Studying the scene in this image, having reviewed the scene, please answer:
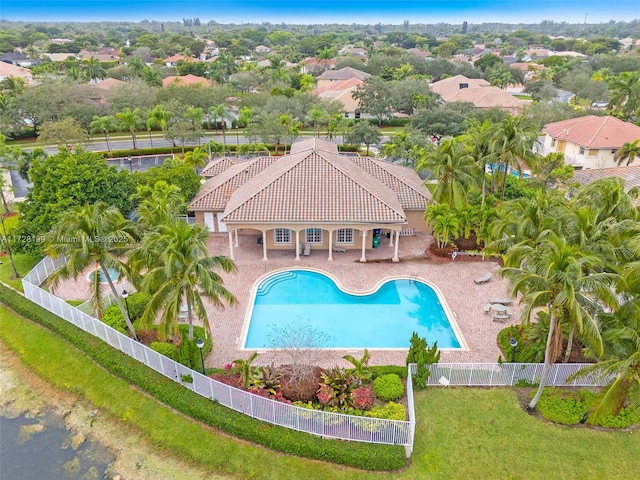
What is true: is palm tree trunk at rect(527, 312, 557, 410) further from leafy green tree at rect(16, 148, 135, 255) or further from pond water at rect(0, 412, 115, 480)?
leafy green tree at rect(16, 148, 135, 255)

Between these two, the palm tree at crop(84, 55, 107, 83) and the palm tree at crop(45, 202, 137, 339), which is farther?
the palm tree at crop(84, 55, 107, 83)

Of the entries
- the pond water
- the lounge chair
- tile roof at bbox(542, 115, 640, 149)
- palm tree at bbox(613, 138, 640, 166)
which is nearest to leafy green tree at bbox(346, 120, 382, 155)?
tile roof at bbox(542, 115, 640, 149)

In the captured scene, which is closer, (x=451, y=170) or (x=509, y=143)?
(x=509, y=143)

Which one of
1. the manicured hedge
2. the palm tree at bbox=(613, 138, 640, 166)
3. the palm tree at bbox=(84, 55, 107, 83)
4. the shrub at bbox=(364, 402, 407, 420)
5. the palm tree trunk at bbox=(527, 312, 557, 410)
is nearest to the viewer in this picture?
the manicured hedge

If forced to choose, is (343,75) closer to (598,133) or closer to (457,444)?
(598,133)

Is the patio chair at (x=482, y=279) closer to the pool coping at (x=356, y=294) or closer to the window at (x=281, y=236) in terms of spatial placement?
the pool coping at (x=356, y=294)

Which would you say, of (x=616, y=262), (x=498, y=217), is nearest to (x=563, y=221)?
(x=616, y=262)

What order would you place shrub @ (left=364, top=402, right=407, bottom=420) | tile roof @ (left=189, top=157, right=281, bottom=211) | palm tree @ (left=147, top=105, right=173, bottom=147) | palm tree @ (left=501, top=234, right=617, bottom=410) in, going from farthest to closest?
palm tree @ (left=147, top=105, right=173, bottom=147)
tile roof @ (left=189, top=157, right=281, bottom=211)
shrub @ (left=364, top=402, right=407, bottom=420)
palm tree @ (left=501, top=234, right=617, bottom=410)

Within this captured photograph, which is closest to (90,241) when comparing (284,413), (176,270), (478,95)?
(176,270)
